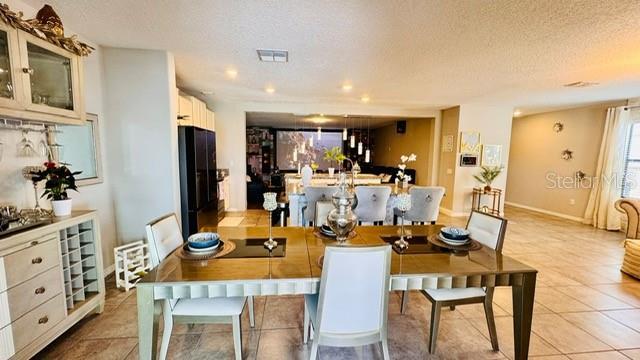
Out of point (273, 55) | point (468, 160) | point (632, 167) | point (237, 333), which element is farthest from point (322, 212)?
point (632, 167)

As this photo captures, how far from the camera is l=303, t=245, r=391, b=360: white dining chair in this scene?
139cm

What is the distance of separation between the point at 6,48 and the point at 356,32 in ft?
7.74

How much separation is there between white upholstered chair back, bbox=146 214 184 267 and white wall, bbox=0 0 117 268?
1.17 metres

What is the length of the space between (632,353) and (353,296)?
2.23 m

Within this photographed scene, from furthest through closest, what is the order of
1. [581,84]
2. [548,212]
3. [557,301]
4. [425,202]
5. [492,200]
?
[548,212]
[492,200]
[581,84]
[425,202]
[557,301]

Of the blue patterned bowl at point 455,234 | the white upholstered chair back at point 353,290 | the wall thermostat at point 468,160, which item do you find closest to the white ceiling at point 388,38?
the blue patterned bowl at point 455,234

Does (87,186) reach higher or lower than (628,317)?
higher

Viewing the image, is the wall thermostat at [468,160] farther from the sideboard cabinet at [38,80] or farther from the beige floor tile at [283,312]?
the sideboard cabinet at [38,80]


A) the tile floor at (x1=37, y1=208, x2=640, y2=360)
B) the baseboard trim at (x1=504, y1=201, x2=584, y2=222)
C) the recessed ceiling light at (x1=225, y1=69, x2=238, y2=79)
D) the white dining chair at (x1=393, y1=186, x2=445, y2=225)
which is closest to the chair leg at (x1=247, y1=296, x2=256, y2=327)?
the tile floor at (x1=37, y1=208, x2=640, y2=360)

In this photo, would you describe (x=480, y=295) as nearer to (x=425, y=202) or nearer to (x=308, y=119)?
(x=425, y=202)

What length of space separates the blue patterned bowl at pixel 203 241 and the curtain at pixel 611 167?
6973 millimetres

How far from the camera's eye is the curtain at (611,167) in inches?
200

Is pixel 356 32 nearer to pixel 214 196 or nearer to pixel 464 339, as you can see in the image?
pixel 464 339

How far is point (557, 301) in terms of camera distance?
105 inches
